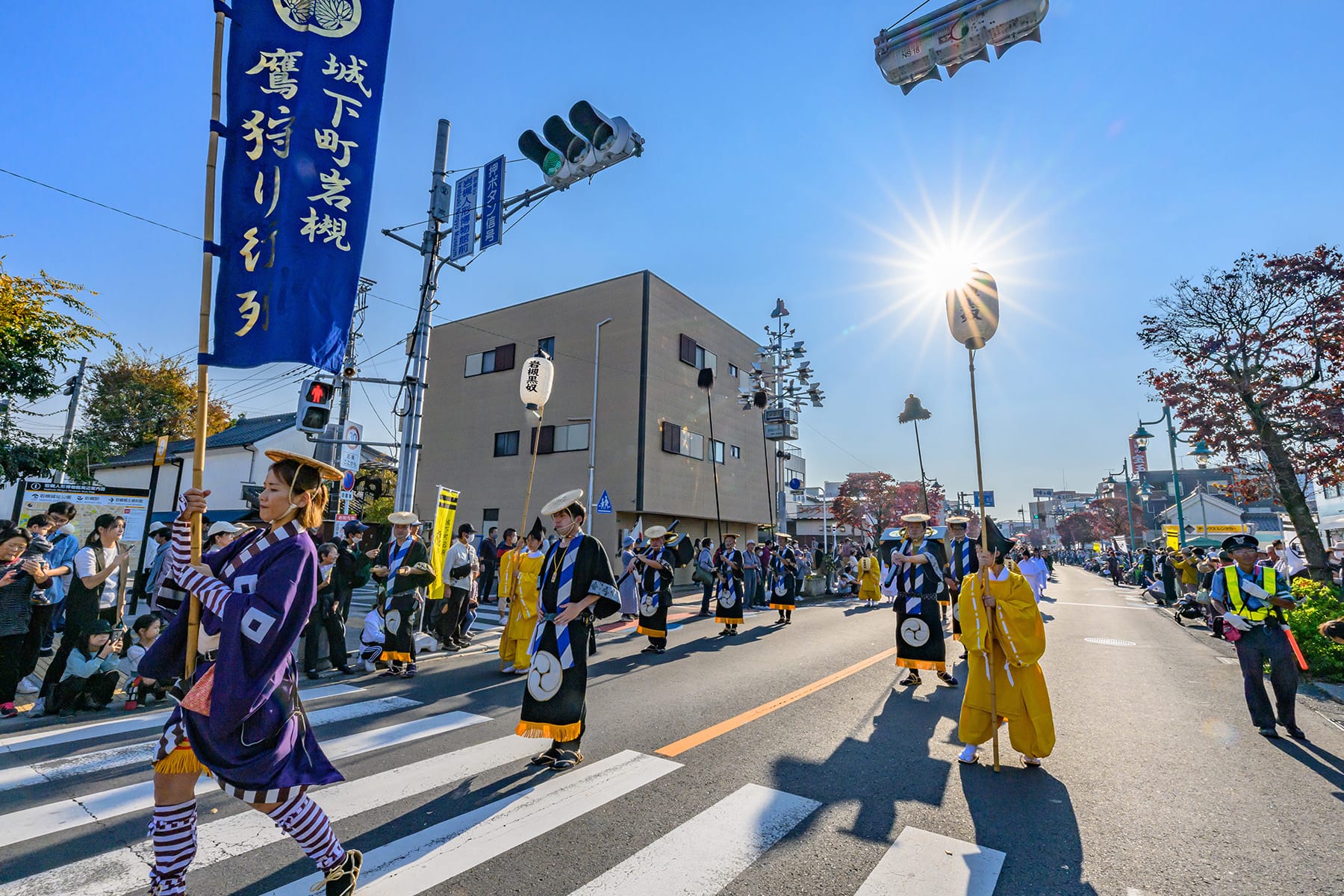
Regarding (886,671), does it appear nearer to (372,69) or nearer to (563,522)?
(563,522)

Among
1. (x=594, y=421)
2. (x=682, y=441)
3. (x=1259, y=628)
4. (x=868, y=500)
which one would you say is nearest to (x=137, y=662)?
(x=1259, y=628)

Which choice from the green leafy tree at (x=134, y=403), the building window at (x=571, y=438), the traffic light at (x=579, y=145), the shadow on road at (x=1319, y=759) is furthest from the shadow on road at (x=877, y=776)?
the green leafy tree at (x=134, y=403)

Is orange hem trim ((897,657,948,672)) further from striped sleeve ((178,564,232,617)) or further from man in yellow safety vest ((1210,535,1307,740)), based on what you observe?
striped sleeve ((178,564,232,617))

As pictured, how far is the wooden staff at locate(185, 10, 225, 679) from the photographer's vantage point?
A: 2588mm

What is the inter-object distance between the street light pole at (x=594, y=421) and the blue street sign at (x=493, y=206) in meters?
12.9

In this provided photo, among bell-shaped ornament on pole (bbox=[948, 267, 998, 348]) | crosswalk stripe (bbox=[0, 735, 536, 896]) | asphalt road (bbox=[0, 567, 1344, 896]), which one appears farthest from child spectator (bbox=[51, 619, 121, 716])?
bell-shaped ornament on pole (bbox=[948, 267, 998, 348])

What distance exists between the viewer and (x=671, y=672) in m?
7.91

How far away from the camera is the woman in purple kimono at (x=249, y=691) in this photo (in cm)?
239

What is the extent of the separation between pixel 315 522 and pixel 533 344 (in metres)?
24.4

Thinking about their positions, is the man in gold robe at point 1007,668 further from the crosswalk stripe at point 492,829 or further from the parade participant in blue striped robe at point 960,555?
the crosswalk stripe at point 492,829

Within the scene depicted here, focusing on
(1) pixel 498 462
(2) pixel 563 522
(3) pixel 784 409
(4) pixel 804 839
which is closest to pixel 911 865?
(4) pixel 804 839

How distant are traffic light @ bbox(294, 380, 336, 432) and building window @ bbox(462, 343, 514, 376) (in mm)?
17963

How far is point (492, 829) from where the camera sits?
343cm

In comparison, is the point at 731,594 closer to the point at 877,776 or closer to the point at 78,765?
the point at 877,776
